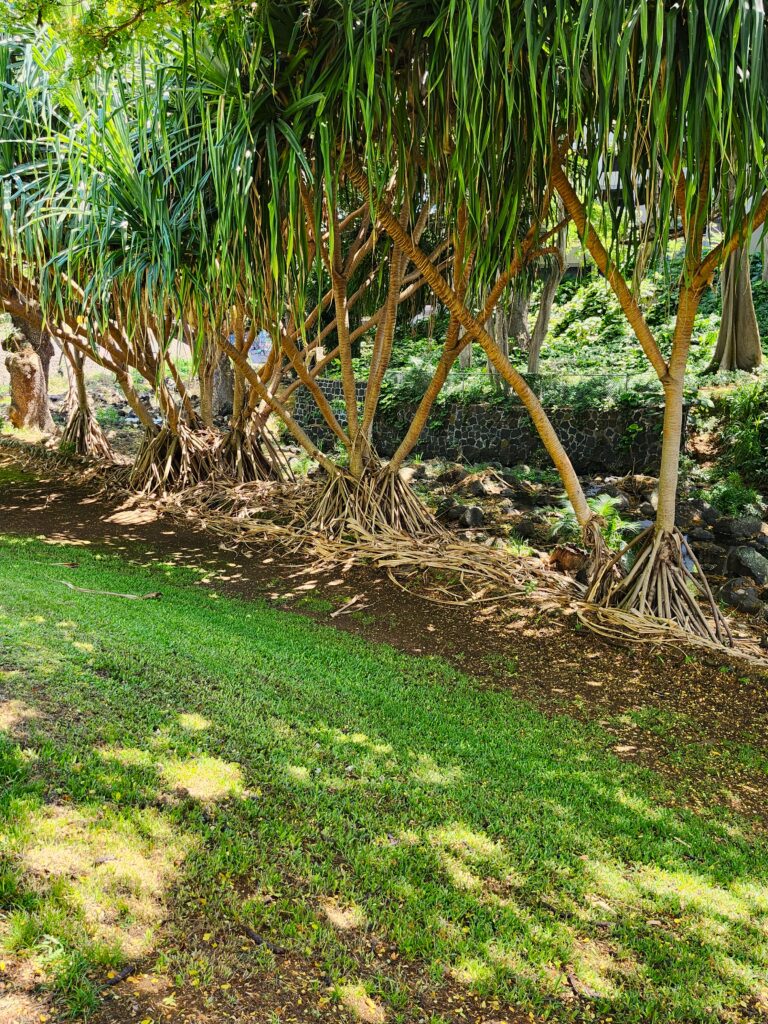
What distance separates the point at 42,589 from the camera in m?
4.28

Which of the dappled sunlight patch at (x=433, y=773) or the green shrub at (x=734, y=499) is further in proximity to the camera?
the green shrub at (x=734, y=499)

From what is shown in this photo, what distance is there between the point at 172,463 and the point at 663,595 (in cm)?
567

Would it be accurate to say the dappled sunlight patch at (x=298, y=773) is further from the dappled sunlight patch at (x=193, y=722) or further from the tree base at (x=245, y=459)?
the tree base at (x=245, y=459)

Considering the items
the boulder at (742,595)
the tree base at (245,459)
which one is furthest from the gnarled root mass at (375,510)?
the tree base at (245,459)

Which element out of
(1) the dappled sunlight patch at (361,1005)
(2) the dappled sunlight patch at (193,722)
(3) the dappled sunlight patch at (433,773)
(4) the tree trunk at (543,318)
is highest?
(4) the tree trunk at (543,318)

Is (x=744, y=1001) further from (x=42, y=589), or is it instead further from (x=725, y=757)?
(x=42, y=589)

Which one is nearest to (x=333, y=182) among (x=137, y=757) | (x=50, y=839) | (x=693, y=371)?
(x=137, y=757)

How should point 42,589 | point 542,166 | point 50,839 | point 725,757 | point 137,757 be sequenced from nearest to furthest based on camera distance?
point 50,839, point 137,757, point 725,757, point 542,166, point 42,589

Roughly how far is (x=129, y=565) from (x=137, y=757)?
3315mm

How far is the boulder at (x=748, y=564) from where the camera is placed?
5.60 m

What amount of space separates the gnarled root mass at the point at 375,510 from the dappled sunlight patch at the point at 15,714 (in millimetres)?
3438

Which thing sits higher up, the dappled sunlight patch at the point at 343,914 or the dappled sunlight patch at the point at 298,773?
the dappled sunlight patch at the point at 298,773

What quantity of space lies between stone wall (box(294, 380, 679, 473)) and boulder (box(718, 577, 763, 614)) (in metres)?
4.77

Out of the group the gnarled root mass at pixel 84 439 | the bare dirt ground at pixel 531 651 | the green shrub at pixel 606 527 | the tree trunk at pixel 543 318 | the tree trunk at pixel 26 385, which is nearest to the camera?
the bare dirt ground at pixel 531 651
